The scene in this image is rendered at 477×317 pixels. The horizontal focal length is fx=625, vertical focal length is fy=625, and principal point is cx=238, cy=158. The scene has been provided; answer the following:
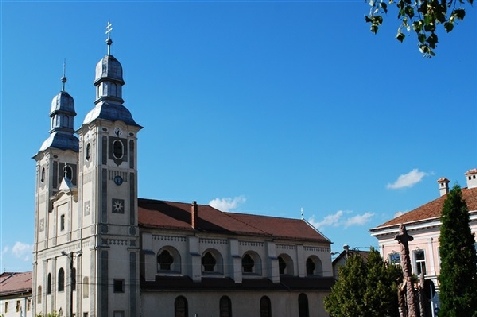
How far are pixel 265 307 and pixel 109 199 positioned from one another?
16.6m

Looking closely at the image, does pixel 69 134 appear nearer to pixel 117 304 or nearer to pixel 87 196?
pixel 87 196

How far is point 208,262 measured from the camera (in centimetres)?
5309

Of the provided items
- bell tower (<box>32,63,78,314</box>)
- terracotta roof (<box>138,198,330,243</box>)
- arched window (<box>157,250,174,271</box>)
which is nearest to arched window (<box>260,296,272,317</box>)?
terracotta roof (<box>138,198,330,243</box>)

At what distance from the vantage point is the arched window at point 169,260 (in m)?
50.0

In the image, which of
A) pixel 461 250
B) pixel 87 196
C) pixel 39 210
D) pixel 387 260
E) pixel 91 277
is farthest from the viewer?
pixel 39 210

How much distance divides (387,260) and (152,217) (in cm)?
2058

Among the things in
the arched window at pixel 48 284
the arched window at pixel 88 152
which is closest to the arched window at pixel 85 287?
the arched window at pixel 48 284

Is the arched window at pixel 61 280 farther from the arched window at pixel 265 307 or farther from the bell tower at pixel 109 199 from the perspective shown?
the arched window at pixel 265 307

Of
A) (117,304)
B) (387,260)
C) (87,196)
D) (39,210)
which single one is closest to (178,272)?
(117,304)

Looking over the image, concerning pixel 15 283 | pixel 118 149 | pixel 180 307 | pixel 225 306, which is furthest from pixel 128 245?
pixel 15 283

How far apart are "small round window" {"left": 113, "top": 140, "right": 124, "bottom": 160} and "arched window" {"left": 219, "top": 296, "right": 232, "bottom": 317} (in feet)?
46.7

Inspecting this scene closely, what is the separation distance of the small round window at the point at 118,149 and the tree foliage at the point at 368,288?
68.0 feet

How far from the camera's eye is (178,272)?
50250mm

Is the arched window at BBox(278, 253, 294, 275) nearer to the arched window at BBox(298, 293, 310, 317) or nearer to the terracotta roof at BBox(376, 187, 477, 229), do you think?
the arched window at BBox(298, 293, 310, 317)
